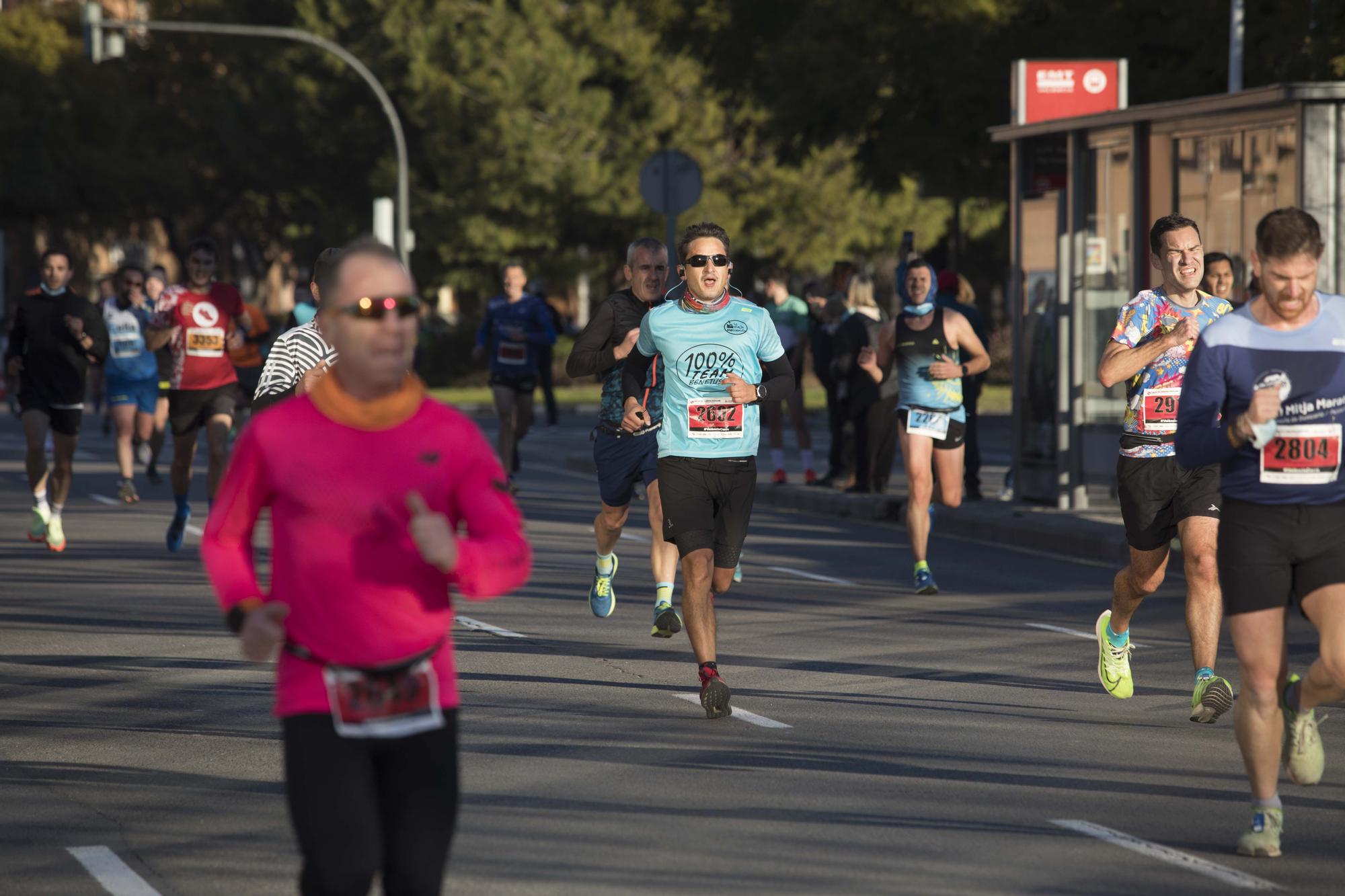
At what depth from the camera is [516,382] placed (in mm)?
19766

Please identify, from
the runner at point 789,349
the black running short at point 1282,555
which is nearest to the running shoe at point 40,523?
the runner at point 789,349

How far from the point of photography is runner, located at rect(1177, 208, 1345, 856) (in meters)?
6.11

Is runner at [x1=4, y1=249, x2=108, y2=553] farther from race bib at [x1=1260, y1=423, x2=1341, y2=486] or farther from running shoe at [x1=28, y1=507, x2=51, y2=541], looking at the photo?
race bib at [x1=1260, y1=423, x2=1341, y2=486]

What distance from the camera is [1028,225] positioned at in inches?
725

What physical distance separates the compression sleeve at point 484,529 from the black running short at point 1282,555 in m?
2.65

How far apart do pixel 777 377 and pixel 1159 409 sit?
1.57 metres

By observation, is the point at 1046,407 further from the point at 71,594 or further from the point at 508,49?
the point at 508,49

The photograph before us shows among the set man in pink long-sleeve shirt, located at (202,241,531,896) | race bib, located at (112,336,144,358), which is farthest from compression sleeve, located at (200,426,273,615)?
race bib, located at (112,336,144,358)

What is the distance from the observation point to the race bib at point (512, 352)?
773 inches

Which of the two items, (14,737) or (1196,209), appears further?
(1196,209)

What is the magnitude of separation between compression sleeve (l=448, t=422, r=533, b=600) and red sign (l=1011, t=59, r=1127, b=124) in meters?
14.6

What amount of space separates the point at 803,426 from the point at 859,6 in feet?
27.2

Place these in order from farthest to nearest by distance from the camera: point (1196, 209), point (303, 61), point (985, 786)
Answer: point (303, 61) → point (1196, 209) → point (985, 786)

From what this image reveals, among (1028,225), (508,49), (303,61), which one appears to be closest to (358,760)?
(1028,225)
